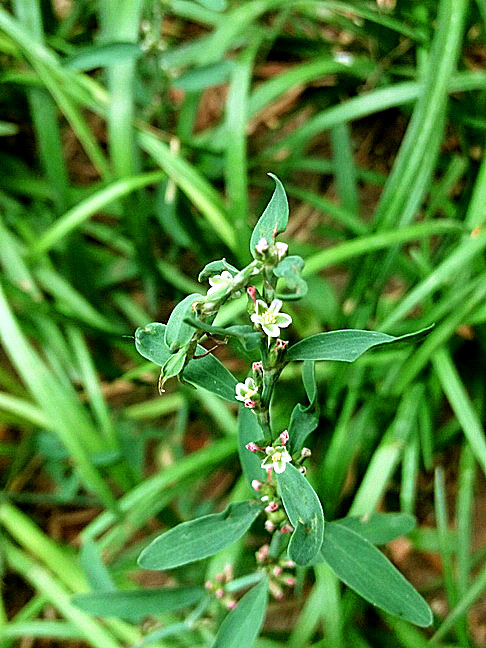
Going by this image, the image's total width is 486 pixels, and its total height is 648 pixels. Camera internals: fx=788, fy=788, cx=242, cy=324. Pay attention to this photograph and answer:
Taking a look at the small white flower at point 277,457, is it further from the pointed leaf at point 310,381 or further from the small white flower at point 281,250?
the small white flower at point 281,250

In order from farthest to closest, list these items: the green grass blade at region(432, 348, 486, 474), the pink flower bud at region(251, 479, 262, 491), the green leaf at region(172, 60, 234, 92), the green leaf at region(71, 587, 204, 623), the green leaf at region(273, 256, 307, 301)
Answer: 1. the green leaf at region(172, 60, 234, 92)
2. the green grass blade at region(432, 348, 486, 474)
3. the green leaf at region(71, 587, 204, 623)
4. the pink flower bud at region(251, 479, 262, 491)
5. the green leaf at region(273, 256, 307, 301)

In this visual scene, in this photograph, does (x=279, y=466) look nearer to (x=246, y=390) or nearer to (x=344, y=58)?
(x=246, y=390)

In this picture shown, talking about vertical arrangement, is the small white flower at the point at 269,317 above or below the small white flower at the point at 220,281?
below

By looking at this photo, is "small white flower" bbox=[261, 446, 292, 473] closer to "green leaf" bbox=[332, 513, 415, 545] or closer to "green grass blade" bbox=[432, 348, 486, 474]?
"green leaf" bbox=[332, 513, 415, 545]

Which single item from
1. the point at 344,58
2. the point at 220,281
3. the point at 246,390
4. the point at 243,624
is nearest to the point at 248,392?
the point at 246,390

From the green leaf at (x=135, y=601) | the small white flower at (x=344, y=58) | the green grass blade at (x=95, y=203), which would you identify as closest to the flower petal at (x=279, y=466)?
the green leaf at (x=135, y=601)

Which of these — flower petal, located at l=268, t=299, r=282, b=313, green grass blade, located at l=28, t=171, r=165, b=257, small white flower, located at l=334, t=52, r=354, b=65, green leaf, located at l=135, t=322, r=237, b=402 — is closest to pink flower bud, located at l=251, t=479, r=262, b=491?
green leaf, located at l=135, t=322, r=237, b=402
